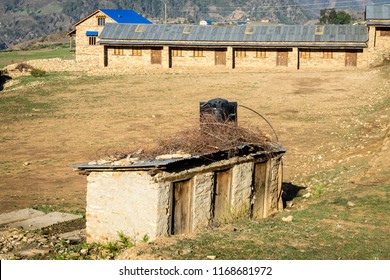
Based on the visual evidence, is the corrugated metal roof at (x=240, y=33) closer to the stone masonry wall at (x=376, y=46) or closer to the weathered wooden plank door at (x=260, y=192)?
the stone masonry wall at (x=376, y=46)

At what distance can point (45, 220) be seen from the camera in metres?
21.1

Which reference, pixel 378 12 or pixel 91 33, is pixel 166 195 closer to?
pixel 378 12

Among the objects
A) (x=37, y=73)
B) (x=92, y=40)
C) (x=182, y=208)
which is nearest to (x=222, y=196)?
(x=182, y=208)

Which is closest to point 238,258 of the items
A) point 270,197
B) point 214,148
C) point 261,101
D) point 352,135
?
Result: point 214,148

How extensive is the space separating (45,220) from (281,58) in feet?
106

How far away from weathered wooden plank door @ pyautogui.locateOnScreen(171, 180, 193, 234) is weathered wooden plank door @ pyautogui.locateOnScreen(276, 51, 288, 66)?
1355 inches

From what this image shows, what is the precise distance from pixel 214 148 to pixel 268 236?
293 centimetres

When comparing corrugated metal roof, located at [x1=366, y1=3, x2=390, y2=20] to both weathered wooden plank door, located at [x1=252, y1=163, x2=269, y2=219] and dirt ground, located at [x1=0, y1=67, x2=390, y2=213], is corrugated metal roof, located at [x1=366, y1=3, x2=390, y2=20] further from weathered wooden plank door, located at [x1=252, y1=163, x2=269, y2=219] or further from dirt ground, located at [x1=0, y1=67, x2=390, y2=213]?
weathered wooden plank door, located at [x1=252, y1=163, x2=269, y2=219]

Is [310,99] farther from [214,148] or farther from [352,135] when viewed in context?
[214,148]

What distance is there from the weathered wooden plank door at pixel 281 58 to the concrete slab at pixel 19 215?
31.0 m

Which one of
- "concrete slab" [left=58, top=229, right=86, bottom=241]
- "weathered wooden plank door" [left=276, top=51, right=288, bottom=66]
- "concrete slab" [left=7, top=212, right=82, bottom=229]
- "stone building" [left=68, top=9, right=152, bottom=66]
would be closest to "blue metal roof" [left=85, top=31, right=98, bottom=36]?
"stone building" [left=68, top=9, right=152, bottom=66]

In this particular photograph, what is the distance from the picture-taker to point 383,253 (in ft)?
48.7

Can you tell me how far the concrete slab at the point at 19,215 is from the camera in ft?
70.0

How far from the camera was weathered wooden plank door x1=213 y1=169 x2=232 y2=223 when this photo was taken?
18.3m
